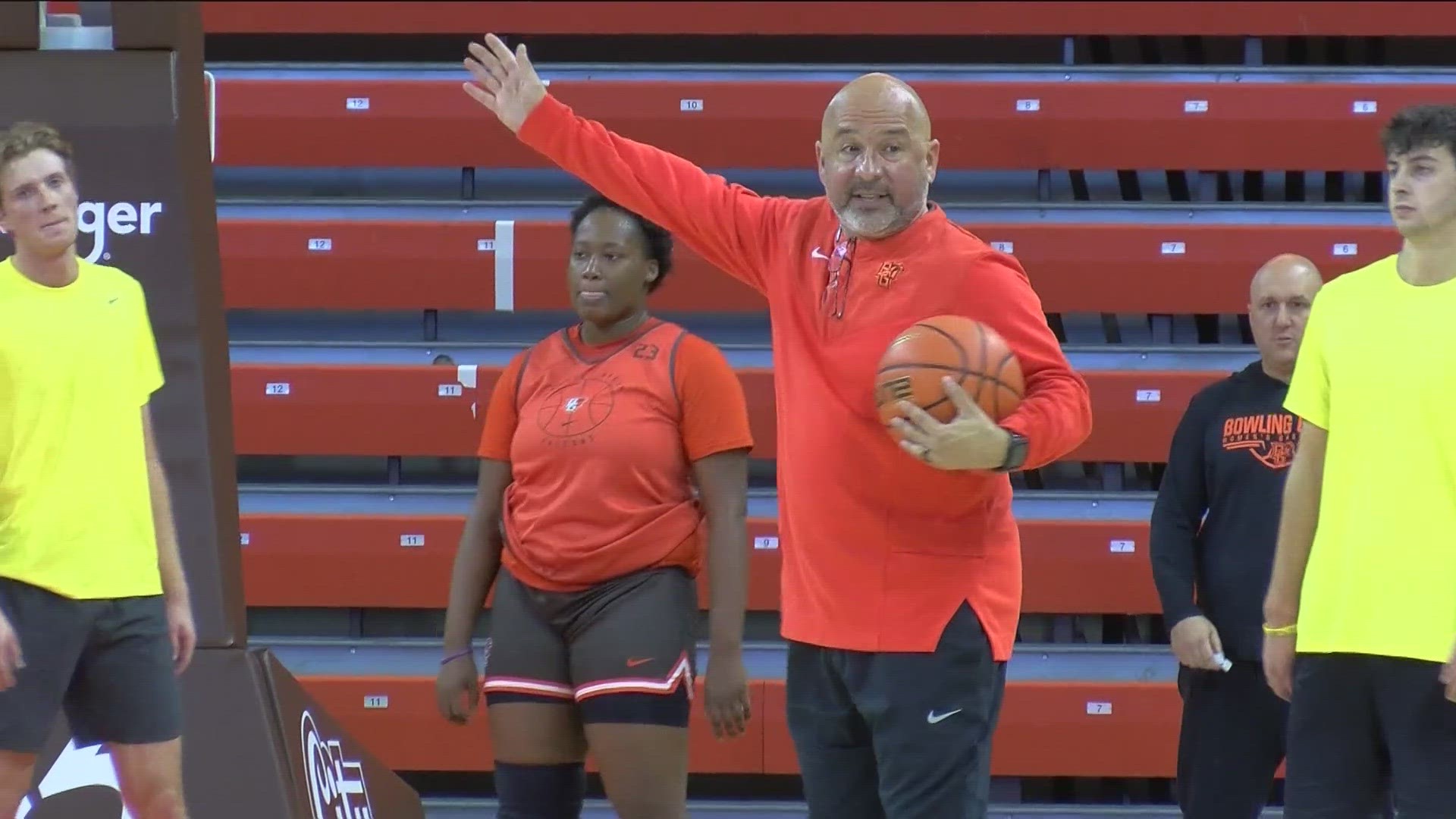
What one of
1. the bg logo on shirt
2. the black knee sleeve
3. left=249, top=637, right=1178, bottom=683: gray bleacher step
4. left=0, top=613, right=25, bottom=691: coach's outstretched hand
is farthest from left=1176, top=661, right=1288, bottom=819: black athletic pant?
left=0, top=613, right=25, bottom=691: coach's outstretched hand

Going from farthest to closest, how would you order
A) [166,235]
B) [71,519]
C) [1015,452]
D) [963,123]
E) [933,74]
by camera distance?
[933,74], [963,123], [166,235], [71,519], [1015,452]

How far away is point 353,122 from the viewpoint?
5.32 m

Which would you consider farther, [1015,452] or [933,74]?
[933,74]

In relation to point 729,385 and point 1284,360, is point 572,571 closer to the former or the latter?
point 729,385

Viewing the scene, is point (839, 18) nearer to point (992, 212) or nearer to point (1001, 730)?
point (992, 212)

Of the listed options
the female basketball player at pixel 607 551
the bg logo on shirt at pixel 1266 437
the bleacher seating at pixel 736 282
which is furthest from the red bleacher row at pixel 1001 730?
the female basketball player at pixel 607 551

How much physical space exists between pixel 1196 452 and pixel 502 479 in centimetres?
146

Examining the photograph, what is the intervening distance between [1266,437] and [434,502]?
246cm

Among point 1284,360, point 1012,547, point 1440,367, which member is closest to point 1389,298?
point 1440,367

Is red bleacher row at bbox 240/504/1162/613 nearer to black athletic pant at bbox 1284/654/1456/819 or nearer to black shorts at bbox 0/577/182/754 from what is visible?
black shorts at bbox 0/577/182/754

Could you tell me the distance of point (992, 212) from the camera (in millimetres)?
5273

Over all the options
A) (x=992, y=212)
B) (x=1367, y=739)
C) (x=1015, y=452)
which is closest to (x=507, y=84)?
(x=1015, y=452)

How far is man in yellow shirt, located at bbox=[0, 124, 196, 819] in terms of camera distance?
8.41 feet

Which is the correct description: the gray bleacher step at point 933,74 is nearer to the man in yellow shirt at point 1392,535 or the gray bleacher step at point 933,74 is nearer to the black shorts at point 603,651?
the black shorts at point 603,651
